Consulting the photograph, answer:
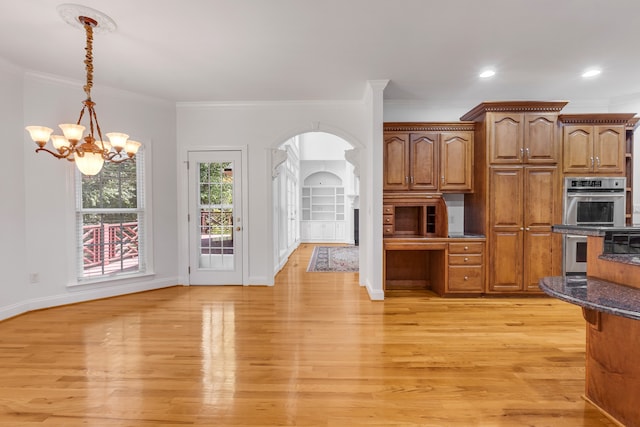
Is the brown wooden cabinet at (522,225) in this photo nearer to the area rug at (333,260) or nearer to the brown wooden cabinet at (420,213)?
the brown wooden cabinet at (420,213)

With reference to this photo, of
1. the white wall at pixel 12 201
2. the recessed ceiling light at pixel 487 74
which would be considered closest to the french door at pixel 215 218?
the white wall at pixel 12 201

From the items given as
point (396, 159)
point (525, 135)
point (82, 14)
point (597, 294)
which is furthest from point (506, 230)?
point (82, 14)

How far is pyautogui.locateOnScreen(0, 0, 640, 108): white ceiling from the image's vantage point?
2455 millimetres

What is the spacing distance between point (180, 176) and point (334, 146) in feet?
19.7

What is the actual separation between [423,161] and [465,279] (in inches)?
67.4

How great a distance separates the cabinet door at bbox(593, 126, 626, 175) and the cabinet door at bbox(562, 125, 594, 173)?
0.12 meters

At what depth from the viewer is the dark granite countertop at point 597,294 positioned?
124 cm

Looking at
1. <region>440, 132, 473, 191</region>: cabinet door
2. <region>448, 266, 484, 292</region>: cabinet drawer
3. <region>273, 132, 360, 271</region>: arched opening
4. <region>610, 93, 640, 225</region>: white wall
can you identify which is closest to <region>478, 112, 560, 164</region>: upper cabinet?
<region>440, 132, 473, 191</region>: cabinet door

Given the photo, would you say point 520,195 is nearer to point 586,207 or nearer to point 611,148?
point 586,207

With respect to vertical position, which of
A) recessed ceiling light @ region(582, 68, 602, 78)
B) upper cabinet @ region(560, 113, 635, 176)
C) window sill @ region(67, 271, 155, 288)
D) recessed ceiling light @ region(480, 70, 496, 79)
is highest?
recessed ceiling light @ region(582, 68, 602, 78)

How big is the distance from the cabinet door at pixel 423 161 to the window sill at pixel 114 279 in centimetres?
410

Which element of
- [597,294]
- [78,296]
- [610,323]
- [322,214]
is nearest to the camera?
[597,294]

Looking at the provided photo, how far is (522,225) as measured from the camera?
13.1ft

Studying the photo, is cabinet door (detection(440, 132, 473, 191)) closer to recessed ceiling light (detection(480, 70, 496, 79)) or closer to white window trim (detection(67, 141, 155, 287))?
recessed ceiling light (detection(480, 70, 496, 79))
